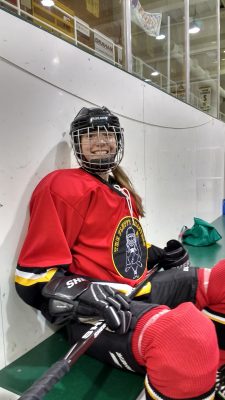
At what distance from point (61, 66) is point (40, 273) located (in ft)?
2.76

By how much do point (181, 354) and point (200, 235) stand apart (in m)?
2.00

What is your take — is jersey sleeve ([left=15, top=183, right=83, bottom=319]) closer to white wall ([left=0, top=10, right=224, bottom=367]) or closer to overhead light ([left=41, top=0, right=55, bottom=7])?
white wall ([left=0, top=10, right=224, bottom=367])

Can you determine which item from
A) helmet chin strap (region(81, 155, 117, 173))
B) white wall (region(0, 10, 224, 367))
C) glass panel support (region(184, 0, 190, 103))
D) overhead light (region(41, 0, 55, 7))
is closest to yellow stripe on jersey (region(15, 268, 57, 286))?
white wall (region(0, 10, 224, 367))

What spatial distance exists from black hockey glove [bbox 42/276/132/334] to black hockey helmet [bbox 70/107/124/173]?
0.43m

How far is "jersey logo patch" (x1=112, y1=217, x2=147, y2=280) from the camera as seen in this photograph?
1.11 metres

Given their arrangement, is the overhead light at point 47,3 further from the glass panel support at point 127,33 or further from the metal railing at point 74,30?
the glass panel support at point 127,33

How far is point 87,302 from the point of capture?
0.85 m

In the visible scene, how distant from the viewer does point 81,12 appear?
1858mm

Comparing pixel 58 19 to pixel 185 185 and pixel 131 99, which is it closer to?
pixel 131 99

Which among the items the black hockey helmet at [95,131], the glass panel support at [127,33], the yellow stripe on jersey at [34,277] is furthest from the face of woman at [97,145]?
the glass panel support at [127,33]

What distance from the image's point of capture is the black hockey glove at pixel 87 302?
82cm

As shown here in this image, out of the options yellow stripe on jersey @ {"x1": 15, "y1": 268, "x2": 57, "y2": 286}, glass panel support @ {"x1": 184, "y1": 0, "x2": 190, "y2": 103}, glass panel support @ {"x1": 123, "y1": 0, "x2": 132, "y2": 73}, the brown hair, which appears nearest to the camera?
yellow stripe on jersey @ {"x1": 15, "y1": 268, "x2": 57, "y2": 286}

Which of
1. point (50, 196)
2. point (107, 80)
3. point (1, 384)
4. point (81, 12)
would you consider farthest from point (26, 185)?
point (81, 12)

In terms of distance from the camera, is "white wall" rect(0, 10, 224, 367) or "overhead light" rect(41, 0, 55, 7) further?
"overhead light" rect(41, 0, 55, 7)
